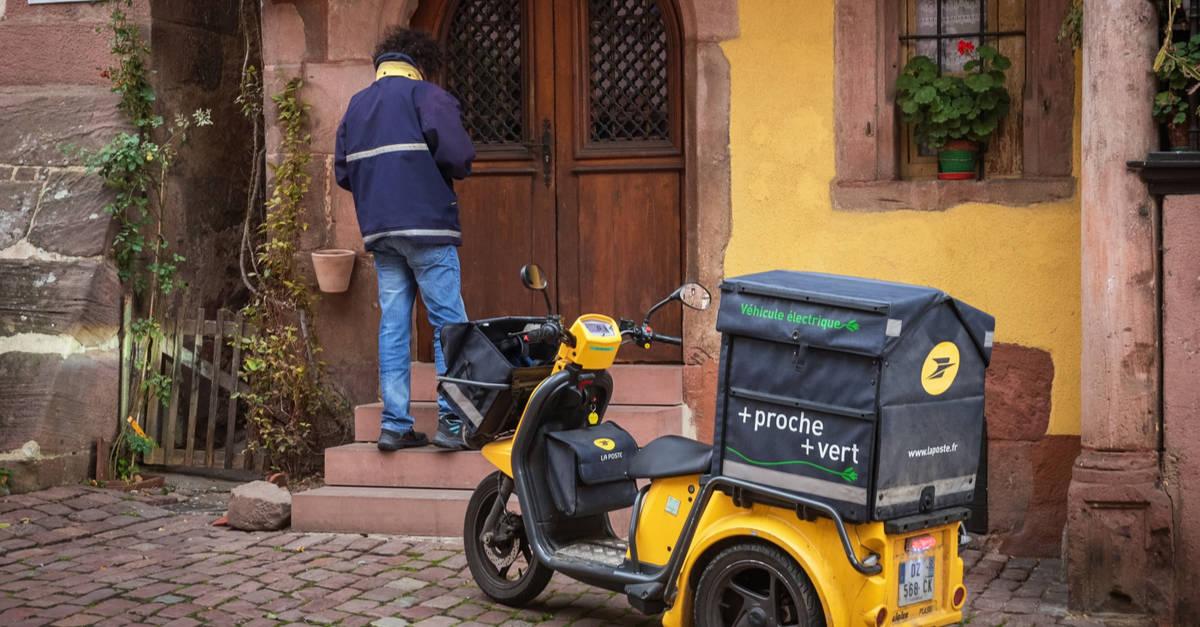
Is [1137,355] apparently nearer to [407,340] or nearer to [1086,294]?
[1086,294]

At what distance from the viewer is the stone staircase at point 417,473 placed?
277 inches

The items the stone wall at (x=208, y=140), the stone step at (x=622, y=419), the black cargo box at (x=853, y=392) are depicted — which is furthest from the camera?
the stone wall at (x=208, y=140)

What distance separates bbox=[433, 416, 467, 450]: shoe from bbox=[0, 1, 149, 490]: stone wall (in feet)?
8.21

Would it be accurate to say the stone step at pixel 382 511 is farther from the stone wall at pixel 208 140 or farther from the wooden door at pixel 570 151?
the stone wall at pixel 208 140

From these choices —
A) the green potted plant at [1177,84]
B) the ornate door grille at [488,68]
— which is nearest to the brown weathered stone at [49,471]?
the ornate door grille at [488,68]

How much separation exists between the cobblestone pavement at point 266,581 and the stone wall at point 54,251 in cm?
67

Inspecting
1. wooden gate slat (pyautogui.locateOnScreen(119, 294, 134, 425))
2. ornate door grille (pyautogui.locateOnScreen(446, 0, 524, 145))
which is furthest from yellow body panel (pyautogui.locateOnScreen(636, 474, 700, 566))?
wooden gate slat (pyautogui.locateOnScreen(119, 294, 134, 425))

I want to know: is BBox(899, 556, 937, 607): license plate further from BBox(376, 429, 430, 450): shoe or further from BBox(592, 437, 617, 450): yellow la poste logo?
BBox(376, 429, 430, 450): shoe

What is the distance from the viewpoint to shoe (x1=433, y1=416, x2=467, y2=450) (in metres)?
7.14

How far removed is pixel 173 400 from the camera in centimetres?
875

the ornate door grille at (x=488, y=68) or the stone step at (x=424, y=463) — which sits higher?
the ornate door grille at (x=488, y=68)

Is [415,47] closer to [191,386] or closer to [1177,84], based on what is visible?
[191,386]

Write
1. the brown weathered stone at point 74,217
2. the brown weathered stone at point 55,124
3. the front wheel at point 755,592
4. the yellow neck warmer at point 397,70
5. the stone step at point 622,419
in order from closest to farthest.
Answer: the front wheel at point 755,592
the yellow neck warmer at point 397,70
the stone step at point 622,419
the brown weathered stone at point 74,217
the brown weathered stone at point 55,124

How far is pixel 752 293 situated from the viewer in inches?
183
